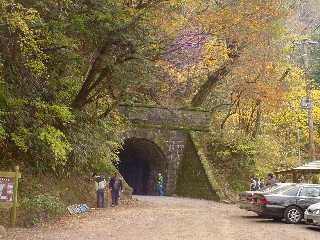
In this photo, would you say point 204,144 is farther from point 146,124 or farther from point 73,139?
point 73,139

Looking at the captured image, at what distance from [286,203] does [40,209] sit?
7.71 m

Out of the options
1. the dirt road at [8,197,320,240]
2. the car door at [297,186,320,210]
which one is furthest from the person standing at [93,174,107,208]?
the car door at [297,186,320,210]

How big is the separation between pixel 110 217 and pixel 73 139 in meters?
3.42

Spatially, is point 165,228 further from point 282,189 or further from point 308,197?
point 308,197

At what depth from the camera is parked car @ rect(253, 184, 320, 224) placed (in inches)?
651

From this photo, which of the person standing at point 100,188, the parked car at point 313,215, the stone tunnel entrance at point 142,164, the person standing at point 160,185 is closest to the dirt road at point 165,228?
the parked car at point 313,215

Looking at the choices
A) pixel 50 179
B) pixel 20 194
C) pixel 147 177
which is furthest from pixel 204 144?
pixel 20 194

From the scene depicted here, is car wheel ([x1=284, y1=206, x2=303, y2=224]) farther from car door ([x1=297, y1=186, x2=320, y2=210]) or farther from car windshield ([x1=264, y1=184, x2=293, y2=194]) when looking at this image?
car windshield ([x1=264, y1=184, x2=293, y2=194])

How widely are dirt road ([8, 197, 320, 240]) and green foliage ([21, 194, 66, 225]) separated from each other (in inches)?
19.6

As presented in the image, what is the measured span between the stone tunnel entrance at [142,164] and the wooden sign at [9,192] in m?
16.5

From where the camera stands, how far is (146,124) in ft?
98.5

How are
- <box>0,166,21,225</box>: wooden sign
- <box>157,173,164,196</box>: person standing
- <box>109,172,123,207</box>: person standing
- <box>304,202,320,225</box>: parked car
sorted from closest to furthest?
<box>0,166,21,225</box>: wooden sign → <box>304,202,320,225</box>: parked car → <box>109,172,123,207</box>: person standing → <box>157,173,164,196</box>: person standing

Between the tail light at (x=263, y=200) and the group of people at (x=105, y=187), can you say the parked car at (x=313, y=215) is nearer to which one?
the tail light at (x=263, y=200)

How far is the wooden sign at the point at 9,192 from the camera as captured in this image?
13827 millimetres
